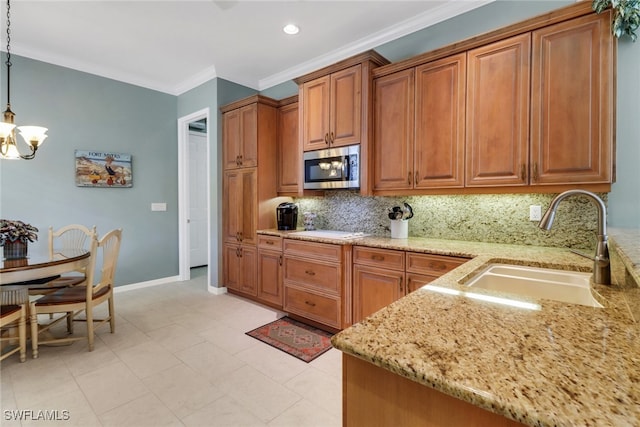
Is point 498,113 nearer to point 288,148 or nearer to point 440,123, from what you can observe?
point 440,123

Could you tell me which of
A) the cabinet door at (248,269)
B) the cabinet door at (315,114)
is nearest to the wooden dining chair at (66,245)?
the cabinet door at (248,269)

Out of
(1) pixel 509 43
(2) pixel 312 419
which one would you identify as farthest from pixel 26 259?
(1) pixel 509 43

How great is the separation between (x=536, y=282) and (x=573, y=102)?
1290 millimetres

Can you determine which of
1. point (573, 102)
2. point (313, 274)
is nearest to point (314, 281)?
point (313, 274)

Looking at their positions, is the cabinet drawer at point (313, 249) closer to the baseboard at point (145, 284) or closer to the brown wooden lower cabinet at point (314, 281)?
the brown wooden lower cabinet at point (314, 281)

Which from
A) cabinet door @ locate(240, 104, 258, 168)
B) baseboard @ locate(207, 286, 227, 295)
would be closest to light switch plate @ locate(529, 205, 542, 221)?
cabinet door @ locate(240, 104, 258, 168)

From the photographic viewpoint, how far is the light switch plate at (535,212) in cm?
234

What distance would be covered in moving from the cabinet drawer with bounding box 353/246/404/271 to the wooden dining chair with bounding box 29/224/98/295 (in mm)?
2393

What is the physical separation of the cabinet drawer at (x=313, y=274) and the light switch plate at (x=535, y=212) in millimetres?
1632

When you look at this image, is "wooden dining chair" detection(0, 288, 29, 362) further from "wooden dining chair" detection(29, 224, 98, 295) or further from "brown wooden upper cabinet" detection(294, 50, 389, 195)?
"brown wooden upper cabinet" detection(294, 50, 389, 195)

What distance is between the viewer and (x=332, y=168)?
3.11 metres

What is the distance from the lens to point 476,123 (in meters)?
2.34

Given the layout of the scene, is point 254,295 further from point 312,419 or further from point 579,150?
point 579,150

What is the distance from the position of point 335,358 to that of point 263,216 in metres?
1.96
